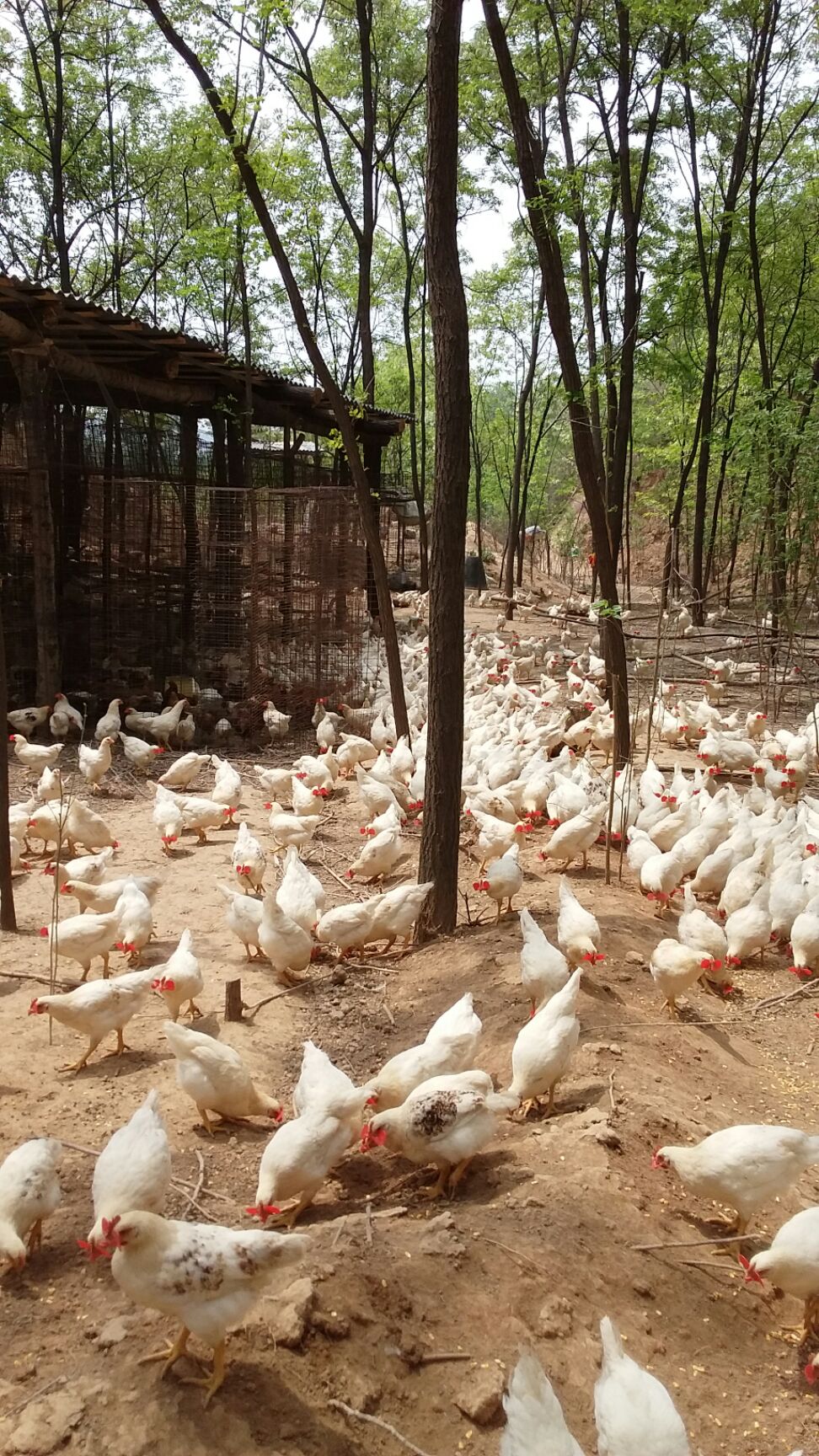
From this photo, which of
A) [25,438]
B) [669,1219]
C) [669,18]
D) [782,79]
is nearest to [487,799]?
[669,1219]

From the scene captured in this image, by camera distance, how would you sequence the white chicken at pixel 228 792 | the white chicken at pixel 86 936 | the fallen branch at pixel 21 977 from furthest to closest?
the white chicken at pixel 228 792 < the fallen branch at pixel 21 977 < the white chicken at pixel 86 936

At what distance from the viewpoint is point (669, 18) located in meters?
11.5

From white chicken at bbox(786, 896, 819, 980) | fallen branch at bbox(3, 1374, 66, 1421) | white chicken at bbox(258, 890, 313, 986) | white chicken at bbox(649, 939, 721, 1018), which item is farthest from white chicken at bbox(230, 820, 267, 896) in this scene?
fallen branch at bbox(3, 1374, 66, 1421)

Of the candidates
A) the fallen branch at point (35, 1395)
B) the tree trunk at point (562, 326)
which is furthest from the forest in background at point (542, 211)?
the fallen branch at point (35, 1395)

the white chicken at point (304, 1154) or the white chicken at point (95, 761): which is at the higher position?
the white chicken at point (95, 761)

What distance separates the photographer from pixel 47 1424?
250 centimetres

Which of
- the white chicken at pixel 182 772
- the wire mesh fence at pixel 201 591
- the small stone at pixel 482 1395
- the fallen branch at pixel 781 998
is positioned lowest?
the fallen branch at pixel 781 998

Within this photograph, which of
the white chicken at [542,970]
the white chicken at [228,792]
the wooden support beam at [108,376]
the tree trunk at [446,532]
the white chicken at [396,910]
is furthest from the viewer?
the wooden support beam at [108,376]

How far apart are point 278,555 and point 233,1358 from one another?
1060cm

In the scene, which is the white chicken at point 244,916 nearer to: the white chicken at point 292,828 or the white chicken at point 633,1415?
the white chicken at point 292,828

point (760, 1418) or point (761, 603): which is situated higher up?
point (761, 603)

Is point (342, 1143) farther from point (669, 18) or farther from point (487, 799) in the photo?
point (669, 18)

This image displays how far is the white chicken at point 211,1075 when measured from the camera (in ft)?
13.6

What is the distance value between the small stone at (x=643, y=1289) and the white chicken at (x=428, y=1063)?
112cm
